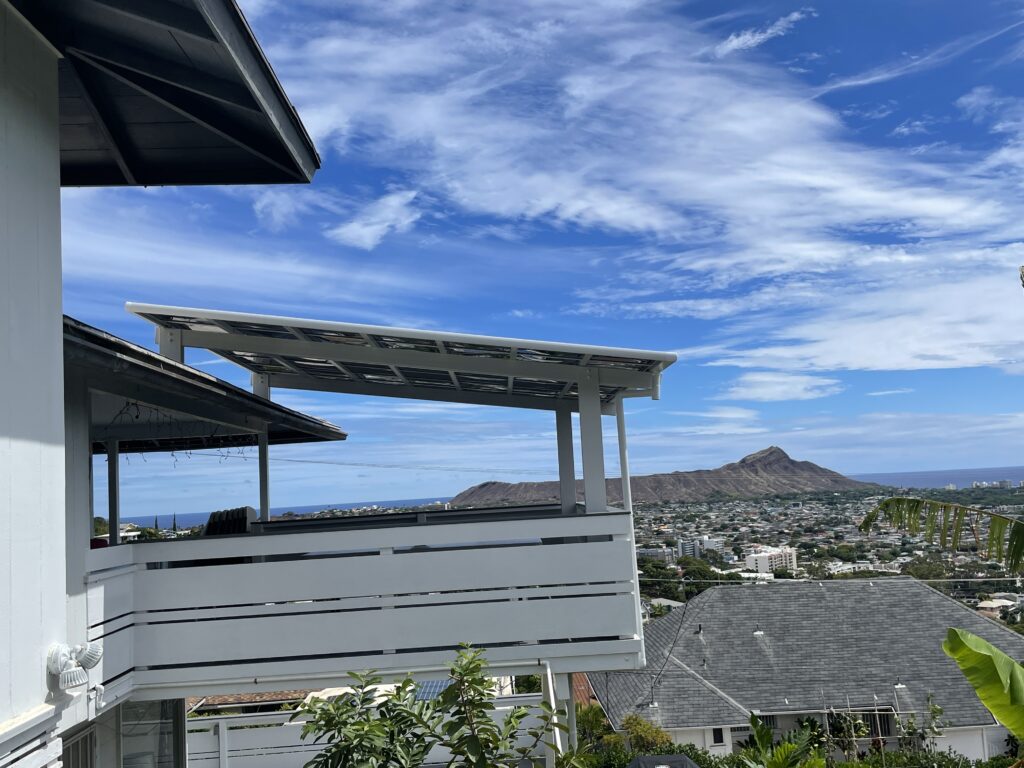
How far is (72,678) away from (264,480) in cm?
695

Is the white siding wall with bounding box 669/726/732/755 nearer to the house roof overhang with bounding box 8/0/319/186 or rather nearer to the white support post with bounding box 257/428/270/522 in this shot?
the white support post with bounding box 257/428/270/522

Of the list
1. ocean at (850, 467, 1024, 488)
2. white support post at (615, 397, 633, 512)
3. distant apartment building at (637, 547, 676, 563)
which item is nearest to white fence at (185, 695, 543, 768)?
white support post at (615, 397, 633, 512)

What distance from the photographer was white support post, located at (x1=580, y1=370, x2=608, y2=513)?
8.21 metres

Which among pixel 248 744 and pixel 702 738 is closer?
pixel 248 744

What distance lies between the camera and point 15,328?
4.51 metres

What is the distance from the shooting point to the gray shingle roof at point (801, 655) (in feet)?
82.1

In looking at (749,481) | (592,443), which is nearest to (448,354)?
(592,443)

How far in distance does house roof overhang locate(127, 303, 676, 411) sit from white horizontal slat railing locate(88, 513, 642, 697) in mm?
1501

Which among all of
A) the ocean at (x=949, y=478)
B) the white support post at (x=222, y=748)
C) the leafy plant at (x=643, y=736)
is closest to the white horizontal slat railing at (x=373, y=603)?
the white support post at (x=222, y=748)

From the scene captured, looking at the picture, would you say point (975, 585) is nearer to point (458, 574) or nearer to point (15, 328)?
point (458, 574)

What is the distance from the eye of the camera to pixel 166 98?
5281 mm

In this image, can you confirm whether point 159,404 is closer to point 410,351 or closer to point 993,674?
point 410,351

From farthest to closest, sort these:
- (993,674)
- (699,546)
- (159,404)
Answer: (699,546)
(159,404)
(993,674)

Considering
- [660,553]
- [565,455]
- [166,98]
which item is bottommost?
[660,553]
